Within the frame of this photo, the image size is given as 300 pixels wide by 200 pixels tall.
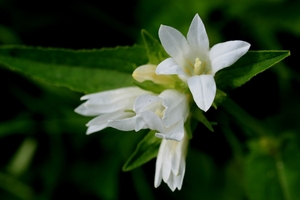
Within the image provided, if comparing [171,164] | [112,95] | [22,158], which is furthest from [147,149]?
[22,158]

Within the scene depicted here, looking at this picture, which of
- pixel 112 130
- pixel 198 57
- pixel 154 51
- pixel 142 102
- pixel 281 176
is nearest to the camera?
pixel 142 102

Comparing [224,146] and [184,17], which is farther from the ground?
[184,17]

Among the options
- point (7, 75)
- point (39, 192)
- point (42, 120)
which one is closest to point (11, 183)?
point (39, 192)

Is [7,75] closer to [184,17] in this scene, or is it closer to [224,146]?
[184,17]

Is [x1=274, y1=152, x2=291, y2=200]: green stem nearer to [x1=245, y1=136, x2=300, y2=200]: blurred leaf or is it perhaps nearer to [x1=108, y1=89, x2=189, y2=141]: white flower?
[x1=245, y1=136, x2=300, y2=200]: blurred leaf

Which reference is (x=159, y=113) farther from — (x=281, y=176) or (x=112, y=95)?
(x=281, y=176)

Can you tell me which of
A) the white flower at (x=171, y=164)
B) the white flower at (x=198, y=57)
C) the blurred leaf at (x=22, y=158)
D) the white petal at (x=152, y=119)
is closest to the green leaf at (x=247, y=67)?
the white flower at (x=198, y=57)

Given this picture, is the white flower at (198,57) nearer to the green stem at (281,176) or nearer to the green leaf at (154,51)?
the green leaf at (154,51)
